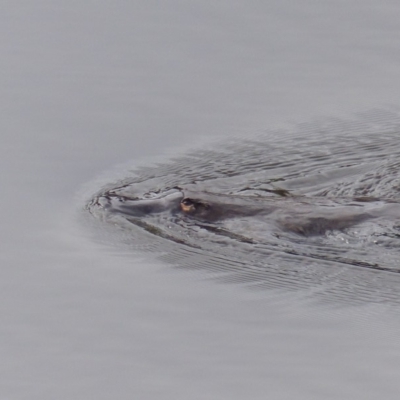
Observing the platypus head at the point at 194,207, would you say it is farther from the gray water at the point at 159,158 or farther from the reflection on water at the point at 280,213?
the gray water at the point at 159,158

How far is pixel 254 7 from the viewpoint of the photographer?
1000 centimetres

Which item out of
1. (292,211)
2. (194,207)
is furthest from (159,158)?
(292,211)

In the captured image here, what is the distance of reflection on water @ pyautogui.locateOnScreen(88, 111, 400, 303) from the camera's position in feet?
21.2

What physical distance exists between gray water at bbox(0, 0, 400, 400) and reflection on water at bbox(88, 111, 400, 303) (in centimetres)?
14

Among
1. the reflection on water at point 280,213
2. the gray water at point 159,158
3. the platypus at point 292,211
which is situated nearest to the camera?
the gray water at point 159,158

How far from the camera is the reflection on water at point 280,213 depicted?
6461mm

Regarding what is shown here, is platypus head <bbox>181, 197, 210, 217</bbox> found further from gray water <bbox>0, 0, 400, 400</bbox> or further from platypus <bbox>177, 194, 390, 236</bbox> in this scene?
gray water <bbox>0, 0, 400, 400</bbox>

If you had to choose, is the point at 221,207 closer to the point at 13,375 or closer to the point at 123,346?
the point at 123,346

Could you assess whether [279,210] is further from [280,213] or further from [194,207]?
[194,207]

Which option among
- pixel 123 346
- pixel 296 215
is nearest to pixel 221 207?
pixel 296 215

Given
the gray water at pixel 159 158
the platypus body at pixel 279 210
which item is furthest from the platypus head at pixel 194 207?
the gray water at pixel 159 158

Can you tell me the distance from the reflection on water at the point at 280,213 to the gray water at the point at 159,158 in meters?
0.14

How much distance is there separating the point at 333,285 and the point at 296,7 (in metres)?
4.04

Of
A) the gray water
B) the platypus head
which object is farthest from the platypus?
the gray water
